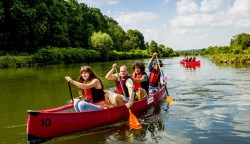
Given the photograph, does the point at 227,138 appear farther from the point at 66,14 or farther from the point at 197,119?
the point at 66,14

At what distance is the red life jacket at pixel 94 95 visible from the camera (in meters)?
8.03

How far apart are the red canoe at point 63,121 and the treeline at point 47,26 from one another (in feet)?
123

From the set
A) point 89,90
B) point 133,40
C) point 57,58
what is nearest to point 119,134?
point 89,90

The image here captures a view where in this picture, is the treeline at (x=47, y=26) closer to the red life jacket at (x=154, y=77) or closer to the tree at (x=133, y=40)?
the tree at (x=133, y=40)

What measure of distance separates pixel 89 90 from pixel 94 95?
18 centimetres

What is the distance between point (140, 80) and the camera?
408 inches

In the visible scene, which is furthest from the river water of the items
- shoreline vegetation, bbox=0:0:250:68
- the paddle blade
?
shoreline vegetation, bbox=0:0:250:68

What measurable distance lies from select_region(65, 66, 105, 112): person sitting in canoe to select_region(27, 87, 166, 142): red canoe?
11.2 inches

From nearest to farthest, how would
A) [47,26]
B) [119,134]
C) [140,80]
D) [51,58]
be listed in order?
1. [119,134]
2. [140,80]
3. [51,58]
4. [47,26]

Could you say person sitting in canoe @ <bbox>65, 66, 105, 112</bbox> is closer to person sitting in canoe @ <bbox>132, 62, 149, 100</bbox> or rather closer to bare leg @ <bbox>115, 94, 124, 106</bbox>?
bare leg @ <bbox>115, 94, 124, 106</bbox>

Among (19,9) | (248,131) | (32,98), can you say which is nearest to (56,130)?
(248,131)

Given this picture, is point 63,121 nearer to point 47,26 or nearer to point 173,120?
point 173,120

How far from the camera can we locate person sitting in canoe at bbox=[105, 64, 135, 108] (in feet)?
29.3

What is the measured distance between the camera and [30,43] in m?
47.8
